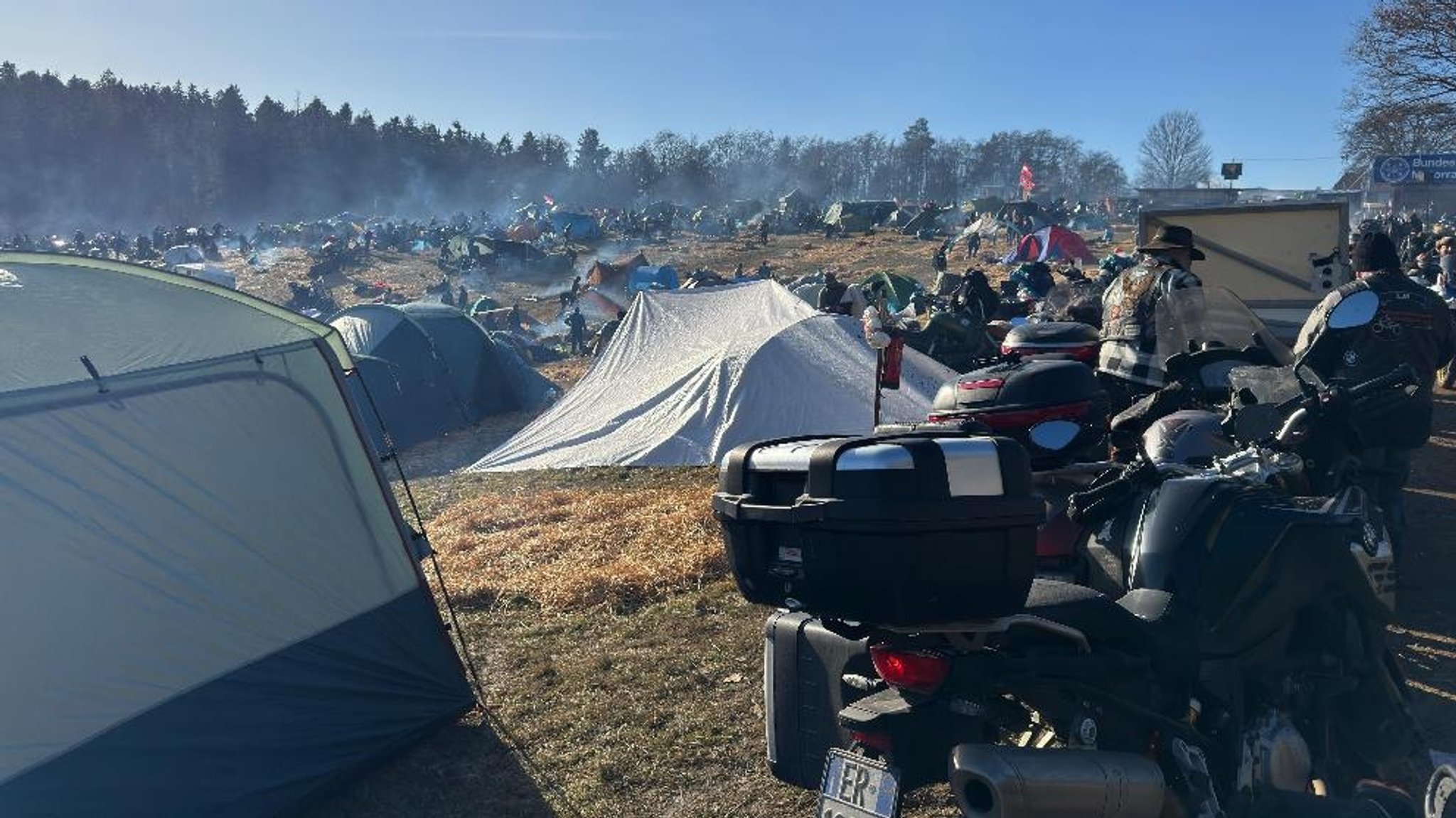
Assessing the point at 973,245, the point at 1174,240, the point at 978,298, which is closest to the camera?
the point at 1174,240

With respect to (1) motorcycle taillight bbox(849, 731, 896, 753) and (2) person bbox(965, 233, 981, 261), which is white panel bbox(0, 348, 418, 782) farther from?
(2) person bbox(965, 233, 981, 261)

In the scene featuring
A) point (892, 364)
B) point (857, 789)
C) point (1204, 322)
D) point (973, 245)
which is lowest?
point (857, 789)

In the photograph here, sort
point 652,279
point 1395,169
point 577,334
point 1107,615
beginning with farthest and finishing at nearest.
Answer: point 1395,169 → point 652,279 → point 577,334 → point 1107,615

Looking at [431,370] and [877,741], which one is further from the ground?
[877,741]

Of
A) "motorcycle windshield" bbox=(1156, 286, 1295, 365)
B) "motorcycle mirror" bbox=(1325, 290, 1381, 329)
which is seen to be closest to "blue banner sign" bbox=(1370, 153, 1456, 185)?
"motorcycle windshield" bbox=(1156, 286, 1295, 365)

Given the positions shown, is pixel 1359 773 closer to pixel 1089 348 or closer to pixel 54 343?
pixel 1089 348

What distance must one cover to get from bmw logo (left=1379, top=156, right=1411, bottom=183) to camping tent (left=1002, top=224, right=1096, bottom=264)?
9.02 metres

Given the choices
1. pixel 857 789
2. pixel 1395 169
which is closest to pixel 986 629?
pixel 857 789

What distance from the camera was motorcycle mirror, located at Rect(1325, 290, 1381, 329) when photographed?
4.40 m

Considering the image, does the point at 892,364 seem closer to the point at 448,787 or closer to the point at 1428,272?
the point at 448,787

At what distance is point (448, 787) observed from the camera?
4680 mm

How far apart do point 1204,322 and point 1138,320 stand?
1467 mm

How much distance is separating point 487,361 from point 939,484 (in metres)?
16.1

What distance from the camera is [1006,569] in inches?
103
